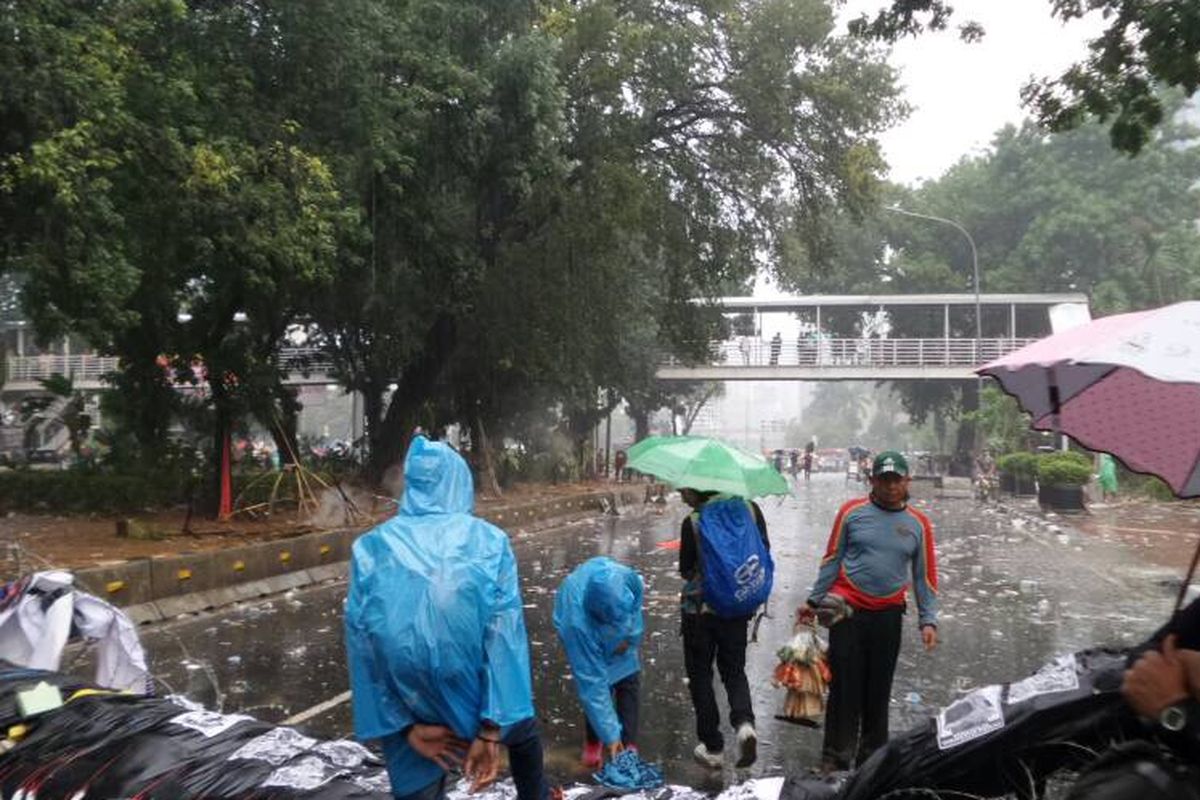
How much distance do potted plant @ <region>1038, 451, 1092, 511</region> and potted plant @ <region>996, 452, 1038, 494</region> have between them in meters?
3.72

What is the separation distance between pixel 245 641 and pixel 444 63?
7.90m

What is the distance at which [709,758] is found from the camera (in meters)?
5.04

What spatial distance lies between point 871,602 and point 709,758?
121 cm

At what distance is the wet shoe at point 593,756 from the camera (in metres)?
5.06

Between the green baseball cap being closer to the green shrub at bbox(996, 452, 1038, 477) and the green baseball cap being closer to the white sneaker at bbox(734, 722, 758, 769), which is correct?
the white sneaker at bbox(734, 722, 758, 769)

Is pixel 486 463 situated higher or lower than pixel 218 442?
lower

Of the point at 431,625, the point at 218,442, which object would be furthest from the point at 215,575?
the point at 431,625

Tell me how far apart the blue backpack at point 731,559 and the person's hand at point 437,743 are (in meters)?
2.32

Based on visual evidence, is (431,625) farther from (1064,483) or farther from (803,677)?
(1064,483)

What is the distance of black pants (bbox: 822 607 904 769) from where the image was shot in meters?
4.61

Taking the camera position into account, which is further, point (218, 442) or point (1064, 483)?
point (1064, 483)

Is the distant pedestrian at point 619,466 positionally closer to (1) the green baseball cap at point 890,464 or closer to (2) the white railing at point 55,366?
(2) the white railing at point 55,366

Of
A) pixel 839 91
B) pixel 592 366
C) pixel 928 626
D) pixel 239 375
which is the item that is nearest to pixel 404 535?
pixel 928 626

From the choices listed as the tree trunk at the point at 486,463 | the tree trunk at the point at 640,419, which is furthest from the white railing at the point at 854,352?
the tree trunk at the point at 486,463
